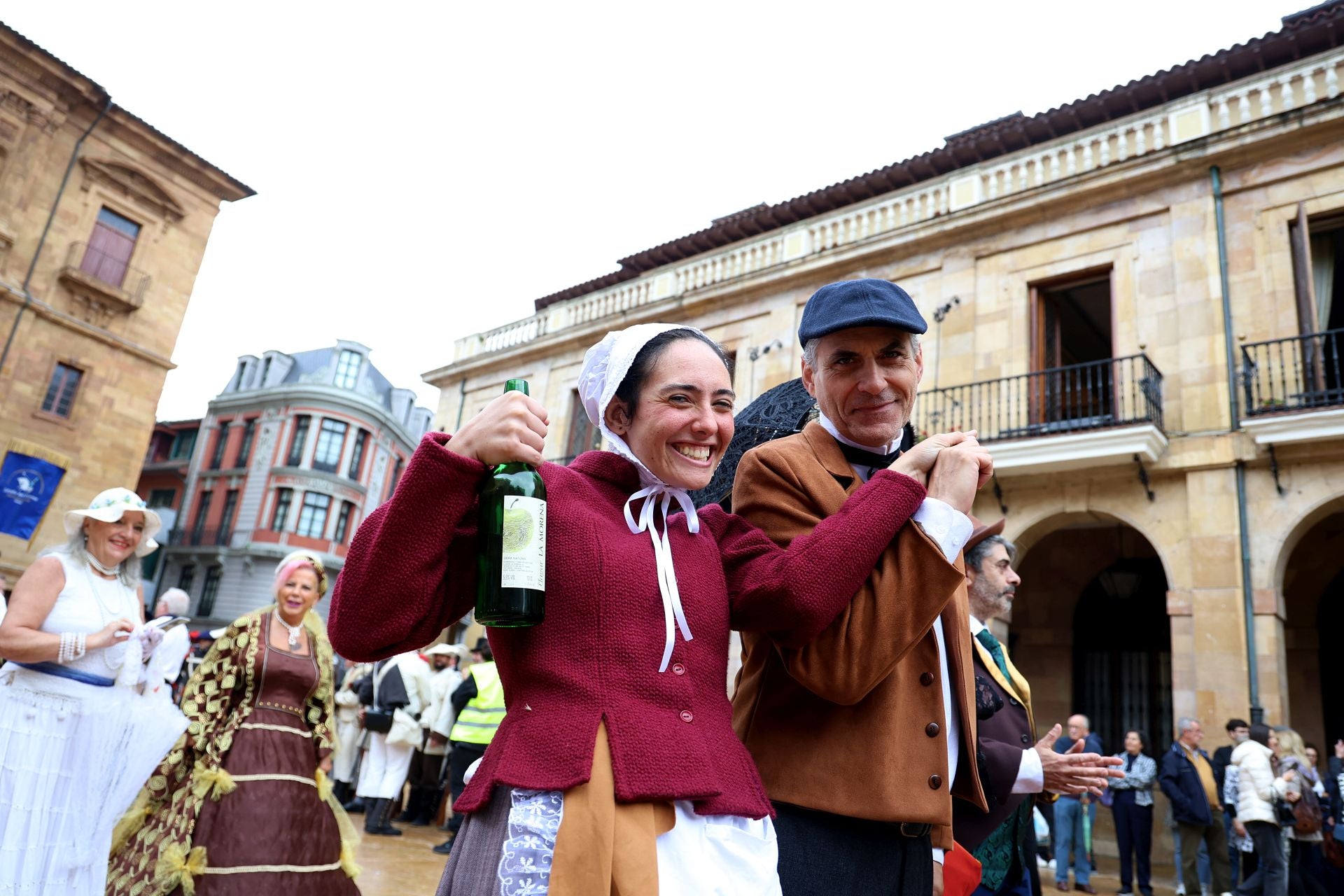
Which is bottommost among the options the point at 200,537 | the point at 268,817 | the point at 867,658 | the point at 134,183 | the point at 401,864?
the point at 401,864

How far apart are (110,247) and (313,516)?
65.9 ft

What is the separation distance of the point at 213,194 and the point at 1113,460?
22.4 meters

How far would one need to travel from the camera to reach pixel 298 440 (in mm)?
39562

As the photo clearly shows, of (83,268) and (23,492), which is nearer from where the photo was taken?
(23,492)

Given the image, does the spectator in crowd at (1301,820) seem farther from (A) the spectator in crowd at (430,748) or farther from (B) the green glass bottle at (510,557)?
(B) the green glass bottle at (510,557)

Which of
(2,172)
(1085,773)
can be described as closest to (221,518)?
(2,172)

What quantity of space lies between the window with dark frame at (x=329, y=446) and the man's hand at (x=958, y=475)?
41.4 metres

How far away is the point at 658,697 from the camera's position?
135cm

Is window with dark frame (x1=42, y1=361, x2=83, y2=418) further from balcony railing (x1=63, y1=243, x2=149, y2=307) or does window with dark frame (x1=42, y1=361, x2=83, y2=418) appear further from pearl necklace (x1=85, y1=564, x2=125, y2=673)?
pearl necklace (x1=85, y1=564, x2=125, y2=673)

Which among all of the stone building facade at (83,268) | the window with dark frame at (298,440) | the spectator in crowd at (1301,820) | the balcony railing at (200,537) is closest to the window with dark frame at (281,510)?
the window with dark frame at (298,440)

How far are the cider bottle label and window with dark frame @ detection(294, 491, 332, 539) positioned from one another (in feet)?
132

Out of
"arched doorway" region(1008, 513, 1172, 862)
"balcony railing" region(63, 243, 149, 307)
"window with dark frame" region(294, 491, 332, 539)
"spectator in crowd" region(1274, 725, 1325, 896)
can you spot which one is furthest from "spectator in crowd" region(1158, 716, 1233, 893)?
"window with dark frame" region(294, 491, 332, 539)

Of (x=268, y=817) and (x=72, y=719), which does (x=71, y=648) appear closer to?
(x=72, y=719)

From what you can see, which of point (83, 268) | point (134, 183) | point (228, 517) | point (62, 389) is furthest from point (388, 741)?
point (228, 517)
